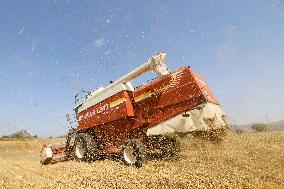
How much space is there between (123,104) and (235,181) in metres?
5.20

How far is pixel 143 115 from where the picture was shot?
10.8m

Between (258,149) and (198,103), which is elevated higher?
(198,103)

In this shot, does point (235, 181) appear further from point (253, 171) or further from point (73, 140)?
point (73, 140)

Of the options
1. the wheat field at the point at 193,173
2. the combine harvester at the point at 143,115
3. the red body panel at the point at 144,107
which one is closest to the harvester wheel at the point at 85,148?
the combine harvester at the point at 143,115

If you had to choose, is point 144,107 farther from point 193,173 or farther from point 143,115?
point 193,173

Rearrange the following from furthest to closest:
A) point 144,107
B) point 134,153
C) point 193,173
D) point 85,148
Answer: point 85,148
point 144,107
point 134,153
point 193,173

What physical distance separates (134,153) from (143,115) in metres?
1.62

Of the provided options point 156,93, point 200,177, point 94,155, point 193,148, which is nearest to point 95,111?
point 94,155

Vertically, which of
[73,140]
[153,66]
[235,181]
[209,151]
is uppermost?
[153,66]

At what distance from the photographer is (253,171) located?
321 inches

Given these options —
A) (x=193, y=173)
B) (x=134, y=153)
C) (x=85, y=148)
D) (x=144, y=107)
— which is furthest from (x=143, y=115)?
(x=193, y=173)

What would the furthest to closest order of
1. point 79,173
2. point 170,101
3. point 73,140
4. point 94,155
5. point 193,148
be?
point 73,140, point 94,155, point 193,148, point 170,101, point 79,173

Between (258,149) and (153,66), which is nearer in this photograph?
(153,66)

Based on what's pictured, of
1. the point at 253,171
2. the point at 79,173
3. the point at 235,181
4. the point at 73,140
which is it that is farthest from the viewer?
the point at 73,140
